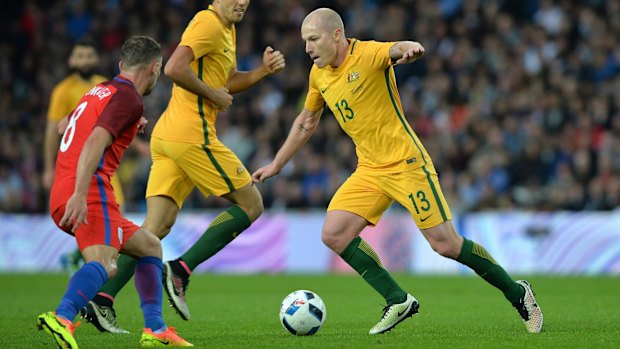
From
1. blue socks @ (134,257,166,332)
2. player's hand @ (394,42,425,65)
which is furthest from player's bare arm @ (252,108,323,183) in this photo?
blue socks @ (134,257,166,332)

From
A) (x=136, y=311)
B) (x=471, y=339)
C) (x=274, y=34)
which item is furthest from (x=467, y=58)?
(x=471, y=339)

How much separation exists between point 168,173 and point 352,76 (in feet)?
5.59

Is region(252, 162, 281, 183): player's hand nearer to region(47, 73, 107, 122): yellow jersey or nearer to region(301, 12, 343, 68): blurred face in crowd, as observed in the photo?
region(301, 12, 343, 68): blurred face in crowd

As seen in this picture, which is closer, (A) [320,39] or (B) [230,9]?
(A) [320,39]

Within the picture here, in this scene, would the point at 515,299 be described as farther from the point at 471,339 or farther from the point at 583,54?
the point at 583,54

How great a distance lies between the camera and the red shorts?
598 cm

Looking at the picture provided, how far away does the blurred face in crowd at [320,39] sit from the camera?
7262 mm

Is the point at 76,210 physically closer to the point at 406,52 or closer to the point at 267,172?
the point at 267,172

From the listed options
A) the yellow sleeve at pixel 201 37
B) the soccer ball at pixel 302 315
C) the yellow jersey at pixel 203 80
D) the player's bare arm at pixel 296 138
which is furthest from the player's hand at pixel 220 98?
the soccer ball at pixel 302 315

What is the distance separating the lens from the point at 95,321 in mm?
7309

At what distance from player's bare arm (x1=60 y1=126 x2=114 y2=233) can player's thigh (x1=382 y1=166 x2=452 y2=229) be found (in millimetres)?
2259

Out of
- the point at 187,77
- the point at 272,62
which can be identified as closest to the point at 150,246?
the point at 187,77

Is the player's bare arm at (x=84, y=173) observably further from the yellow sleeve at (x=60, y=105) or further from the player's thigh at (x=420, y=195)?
the yellow sleeve at (x=60, y=105)

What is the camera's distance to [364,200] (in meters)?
7.38
